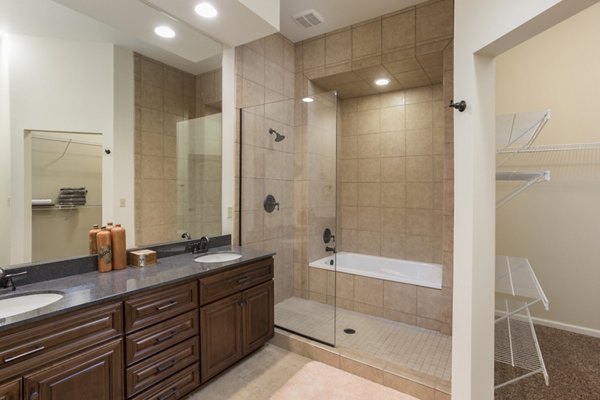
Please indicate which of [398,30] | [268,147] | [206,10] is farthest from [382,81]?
[206,10]

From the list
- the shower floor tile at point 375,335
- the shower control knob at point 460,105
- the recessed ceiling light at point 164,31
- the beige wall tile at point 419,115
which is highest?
the recessed ceiling light at point 164,31

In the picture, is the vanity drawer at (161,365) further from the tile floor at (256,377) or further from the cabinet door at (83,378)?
the tile floor at (256,377)

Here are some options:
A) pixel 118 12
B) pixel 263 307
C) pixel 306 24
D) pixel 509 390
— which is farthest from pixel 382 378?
pixel 306 24

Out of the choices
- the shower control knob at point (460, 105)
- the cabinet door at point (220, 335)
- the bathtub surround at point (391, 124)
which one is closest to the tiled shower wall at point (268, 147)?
the bathtub surround at point (391, 124)

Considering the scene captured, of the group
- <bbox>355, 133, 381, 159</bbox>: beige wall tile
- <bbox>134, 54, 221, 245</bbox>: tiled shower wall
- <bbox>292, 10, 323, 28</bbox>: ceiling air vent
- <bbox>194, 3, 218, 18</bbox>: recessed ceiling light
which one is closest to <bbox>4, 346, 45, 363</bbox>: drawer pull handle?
<bbox>134, 54, 221, 245</bbox>: tiled shower wall

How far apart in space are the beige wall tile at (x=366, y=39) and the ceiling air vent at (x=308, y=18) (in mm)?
402

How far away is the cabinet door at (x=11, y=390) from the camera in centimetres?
110

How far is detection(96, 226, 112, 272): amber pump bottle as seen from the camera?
5.80 feet

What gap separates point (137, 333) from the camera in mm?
1532

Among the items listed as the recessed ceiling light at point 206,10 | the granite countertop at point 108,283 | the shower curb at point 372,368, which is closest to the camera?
the granite countertop at point 108,283

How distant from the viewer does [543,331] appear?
2693 mm

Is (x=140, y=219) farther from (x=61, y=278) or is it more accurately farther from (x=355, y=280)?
(x=355, y=280)

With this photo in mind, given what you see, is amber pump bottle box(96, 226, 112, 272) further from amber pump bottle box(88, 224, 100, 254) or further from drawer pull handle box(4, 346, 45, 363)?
drawer pull handle box(4, 346, 45, 363)

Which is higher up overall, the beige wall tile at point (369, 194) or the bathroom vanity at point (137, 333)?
the beige wall tile at point (369, 194)
